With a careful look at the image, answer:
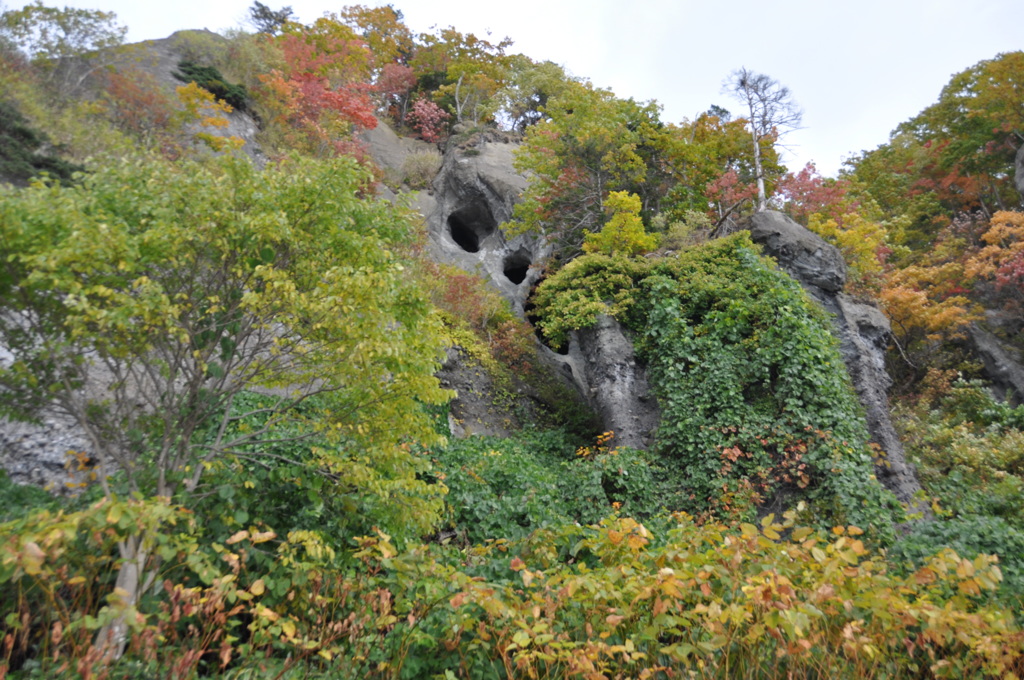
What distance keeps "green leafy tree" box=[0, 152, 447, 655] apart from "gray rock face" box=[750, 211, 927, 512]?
29.2ft

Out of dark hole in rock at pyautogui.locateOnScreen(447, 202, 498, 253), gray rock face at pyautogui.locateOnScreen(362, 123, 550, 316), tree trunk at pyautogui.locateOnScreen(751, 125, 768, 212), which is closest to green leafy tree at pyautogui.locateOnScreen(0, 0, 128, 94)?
gray rock face at pyautogui.locateOnScreen(362, 123, 550, 316)

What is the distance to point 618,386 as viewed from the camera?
1093cm

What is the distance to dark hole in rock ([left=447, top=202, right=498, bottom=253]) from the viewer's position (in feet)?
70.6

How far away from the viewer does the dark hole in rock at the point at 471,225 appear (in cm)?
2152

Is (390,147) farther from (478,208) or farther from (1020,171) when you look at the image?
(1020,171)

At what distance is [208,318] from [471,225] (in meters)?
17.5

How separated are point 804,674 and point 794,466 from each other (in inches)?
235

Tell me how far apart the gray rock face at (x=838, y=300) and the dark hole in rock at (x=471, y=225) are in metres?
A: 10.9

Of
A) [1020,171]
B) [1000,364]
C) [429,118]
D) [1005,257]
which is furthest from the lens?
[429,118]

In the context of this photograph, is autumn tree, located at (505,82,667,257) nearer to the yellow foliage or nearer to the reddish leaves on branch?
the yellow foliage

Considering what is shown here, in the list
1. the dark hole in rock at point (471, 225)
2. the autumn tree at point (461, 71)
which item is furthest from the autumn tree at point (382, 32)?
the dark hole in rock at point (471, 225)

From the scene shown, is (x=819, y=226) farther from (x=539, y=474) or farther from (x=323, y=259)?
(x=323, y=259)

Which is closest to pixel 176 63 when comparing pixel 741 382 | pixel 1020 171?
pixel 741 382

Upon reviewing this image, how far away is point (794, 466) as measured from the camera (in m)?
8.62
